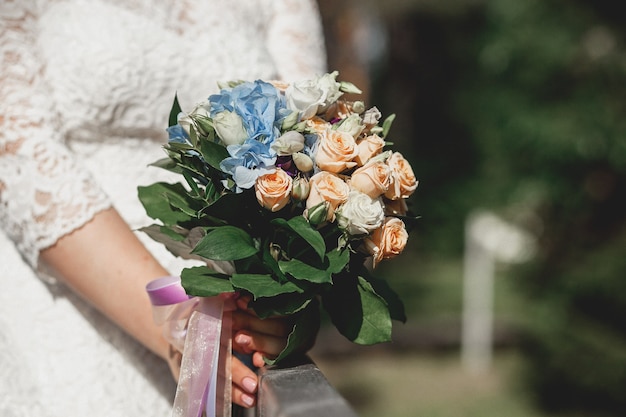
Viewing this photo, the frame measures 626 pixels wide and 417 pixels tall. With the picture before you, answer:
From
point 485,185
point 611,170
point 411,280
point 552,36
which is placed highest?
point 552,36

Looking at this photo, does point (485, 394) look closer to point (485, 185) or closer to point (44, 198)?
point (485, 185)

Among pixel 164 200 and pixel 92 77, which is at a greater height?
pixel 92 77

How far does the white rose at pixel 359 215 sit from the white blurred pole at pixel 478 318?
5.83 m

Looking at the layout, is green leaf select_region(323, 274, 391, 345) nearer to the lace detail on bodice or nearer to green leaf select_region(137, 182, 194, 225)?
green leaf select_region(137, 182, 194, 225)

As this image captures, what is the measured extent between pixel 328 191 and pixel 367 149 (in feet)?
0.46

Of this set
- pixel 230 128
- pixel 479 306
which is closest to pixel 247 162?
pixel 230 128

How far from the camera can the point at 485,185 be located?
9.31 meters

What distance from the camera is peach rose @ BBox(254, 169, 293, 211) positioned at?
1219 mm

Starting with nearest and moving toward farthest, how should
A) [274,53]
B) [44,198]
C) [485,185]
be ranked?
[44,198] → [274,53] → [485,185]

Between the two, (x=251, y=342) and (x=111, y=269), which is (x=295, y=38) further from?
(x=251, y=342)

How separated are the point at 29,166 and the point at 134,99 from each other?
1.10 ft

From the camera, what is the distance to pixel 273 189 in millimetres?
1220

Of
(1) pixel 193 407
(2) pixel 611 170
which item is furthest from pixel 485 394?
(1) pixel 193 407

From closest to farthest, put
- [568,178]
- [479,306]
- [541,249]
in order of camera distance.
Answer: [568,178], [541,249], [479,306]
